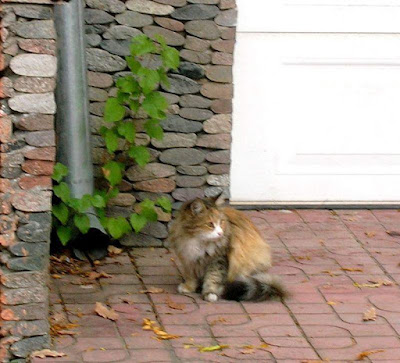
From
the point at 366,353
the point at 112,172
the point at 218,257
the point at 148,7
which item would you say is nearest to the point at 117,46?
the point at 148,7

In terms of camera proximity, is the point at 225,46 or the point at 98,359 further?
the point at 225,46

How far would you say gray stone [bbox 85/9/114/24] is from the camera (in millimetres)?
6605

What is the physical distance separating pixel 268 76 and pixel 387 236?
4.53ft

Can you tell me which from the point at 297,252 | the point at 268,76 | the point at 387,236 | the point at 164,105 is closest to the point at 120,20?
the point at 164,105

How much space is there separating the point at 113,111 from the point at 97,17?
2.04ft

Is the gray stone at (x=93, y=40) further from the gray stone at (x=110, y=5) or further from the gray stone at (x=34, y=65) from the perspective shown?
the gray stone at (x=34, y=65)

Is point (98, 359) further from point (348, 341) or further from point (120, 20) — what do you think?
point (120, 20)

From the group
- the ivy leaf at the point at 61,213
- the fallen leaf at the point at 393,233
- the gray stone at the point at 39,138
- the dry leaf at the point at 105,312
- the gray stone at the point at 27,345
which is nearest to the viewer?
the gray stone at the point at 39,138

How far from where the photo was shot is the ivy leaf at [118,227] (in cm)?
663

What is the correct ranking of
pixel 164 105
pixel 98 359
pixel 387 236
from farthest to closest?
pixel 387 236 < pixel 164 105 < pixel 98 359

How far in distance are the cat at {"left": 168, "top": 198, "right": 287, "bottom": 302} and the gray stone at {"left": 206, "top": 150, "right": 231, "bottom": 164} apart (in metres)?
0.75

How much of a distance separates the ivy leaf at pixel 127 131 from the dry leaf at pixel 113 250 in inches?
29.3

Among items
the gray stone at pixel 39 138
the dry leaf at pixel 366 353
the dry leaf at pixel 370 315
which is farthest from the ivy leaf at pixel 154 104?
the dry leaf at pixel 366 353

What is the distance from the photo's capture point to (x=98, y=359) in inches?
203
